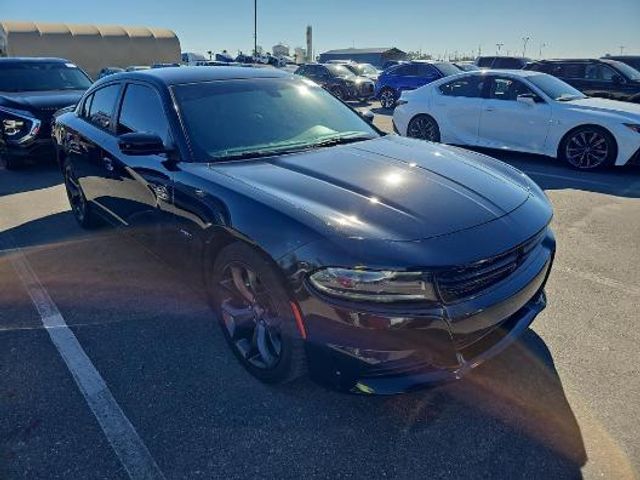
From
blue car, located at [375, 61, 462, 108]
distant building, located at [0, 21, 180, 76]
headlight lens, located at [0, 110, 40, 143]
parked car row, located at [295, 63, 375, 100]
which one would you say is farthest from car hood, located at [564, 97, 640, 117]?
distant building, located at [0, 21, 180, 76]

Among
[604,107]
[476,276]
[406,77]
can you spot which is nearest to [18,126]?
[476,276]

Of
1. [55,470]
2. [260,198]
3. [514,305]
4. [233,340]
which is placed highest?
[260,198]

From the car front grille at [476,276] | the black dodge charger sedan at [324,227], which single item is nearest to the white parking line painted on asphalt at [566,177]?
the black dodge charger sedan at [324,227]

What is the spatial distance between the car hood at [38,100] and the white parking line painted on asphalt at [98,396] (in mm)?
4562

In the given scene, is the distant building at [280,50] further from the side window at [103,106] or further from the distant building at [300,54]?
the side window at [103,106]

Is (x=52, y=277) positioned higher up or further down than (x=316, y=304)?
further down

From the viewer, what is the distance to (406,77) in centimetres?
1594

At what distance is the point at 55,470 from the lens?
2.05 m

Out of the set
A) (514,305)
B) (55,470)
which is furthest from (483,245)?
(55,470)

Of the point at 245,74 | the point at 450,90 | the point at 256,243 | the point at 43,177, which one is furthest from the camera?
the point at 450,90

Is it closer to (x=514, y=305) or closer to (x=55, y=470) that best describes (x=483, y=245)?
(x=514, y=305)

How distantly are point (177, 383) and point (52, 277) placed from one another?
1975 mm

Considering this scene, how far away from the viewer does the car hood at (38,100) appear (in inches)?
279

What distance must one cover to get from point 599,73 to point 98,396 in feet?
42.7
